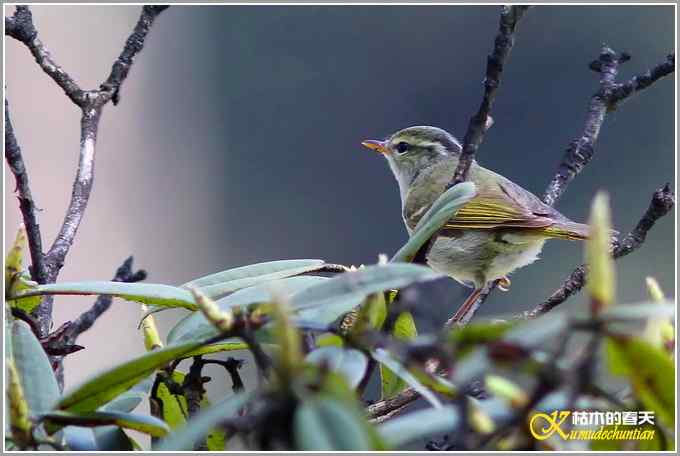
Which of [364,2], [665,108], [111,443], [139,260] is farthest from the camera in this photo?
[139,260]

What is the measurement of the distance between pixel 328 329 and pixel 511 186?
8.70ft

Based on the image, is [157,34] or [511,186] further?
[157,34]

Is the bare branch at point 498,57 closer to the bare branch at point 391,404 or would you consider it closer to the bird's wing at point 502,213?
the bare branch at point 391,404

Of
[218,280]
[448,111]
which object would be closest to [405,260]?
[218,280]

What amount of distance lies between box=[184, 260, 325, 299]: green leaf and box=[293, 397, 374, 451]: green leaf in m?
0.59

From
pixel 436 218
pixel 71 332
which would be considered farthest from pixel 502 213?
pixel 436 218

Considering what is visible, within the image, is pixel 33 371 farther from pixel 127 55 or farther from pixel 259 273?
pixel 127 55

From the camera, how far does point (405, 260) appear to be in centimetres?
98

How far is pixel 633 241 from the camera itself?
5.30 feet

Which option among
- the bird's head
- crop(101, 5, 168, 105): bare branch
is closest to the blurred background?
the bird's head

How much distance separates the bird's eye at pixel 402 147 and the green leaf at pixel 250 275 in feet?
8.22

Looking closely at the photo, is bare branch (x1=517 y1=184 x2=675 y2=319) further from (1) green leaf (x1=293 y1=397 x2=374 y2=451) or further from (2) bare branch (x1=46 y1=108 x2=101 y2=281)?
(1) green leaf (x1=293 y1=397 x2=374 y2=451)

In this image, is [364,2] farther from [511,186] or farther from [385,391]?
[511,186]

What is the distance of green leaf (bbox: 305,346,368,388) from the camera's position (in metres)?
0.75
